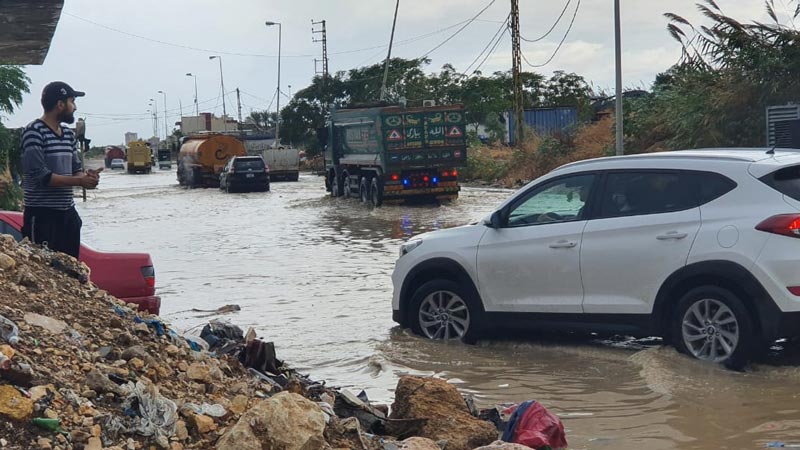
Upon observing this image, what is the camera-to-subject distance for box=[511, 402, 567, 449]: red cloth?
6.09 metres

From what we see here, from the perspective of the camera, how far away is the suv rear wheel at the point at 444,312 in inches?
376

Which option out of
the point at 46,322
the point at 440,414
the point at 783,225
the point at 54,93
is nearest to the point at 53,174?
the point at 54,93

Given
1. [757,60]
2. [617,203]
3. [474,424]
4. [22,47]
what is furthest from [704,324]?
[757,60]

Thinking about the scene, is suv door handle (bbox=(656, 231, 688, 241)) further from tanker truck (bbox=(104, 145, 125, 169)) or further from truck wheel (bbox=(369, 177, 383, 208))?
tanker truck (bbox=(104, 145, 125, 169))

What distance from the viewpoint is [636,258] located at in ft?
27.6

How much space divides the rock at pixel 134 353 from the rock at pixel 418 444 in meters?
1.41

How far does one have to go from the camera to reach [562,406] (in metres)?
7.53

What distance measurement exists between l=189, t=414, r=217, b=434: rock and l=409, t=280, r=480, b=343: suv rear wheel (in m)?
4.50

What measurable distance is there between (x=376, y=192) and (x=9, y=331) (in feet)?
87.2

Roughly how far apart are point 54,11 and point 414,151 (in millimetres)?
23603

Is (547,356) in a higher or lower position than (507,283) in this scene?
lower

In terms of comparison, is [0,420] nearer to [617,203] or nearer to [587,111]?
[617,203]

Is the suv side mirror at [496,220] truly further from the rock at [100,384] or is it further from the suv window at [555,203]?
the rock at [100,384]

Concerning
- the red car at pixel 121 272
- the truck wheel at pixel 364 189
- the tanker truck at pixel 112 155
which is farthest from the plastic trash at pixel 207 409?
the tanker truck at pixel 112 155
